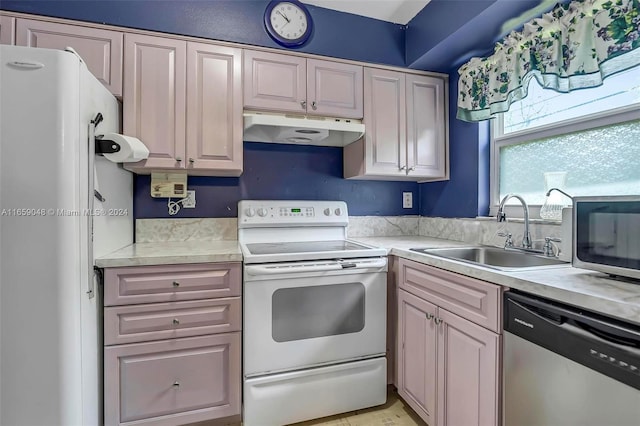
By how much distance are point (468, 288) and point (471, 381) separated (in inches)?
14.4

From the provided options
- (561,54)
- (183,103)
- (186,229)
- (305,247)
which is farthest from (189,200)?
(561,54)

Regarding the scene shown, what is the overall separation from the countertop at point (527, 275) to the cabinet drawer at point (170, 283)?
0.12 ft

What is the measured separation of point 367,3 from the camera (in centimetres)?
210

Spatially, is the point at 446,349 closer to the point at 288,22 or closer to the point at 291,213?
the point at 291,213

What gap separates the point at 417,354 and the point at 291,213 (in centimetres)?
112

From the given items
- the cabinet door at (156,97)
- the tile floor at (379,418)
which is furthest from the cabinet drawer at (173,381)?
the cabinet door at (156,97)

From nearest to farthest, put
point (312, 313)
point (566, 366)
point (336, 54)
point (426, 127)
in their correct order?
point (566, 366) < point (312, 313) < point (336, 54) < point (426, 127)

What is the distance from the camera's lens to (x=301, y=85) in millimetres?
2002

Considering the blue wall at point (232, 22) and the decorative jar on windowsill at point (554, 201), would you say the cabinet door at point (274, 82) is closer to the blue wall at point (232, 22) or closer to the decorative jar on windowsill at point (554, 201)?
the blue wall at point (232, 22)

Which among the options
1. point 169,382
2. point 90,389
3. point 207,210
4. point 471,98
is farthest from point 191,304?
point 471,98

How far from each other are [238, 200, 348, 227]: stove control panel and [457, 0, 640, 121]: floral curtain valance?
3.51 ft

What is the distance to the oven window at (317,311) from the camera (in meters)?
1.62

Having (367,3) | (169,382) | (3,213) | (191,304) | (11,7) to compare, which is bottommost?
(169,382)

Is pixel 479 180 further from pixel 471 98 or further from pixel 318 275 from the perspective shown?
pixel 318 275
